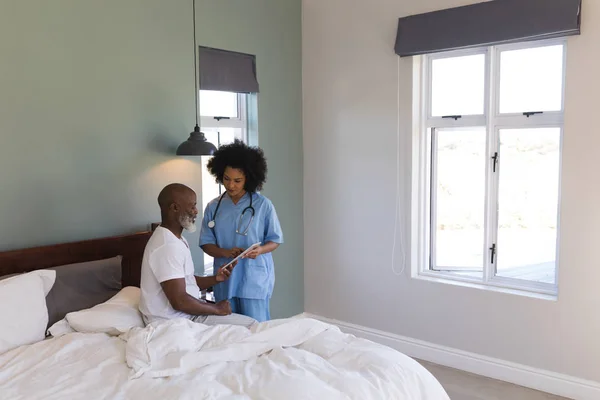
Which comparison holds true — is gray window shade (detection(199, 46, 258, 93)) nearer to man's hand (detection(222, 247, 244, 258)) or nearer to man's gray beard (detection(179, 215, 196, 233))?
man's hand (detection(222, 247, 244, 258))

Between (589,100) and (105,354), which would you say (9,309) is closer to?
(105,354)

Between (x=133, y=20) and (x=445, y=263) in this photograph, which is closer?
(x=133, y=20)

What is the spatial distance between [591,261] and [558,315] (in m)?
0.40

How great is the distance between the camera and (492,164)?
369cm

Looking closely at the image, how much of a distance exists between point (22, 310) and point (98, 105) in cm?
125

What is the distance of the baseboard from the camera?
3330mm

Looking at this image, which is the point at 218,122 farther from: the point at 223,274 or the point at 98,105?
the point at 223,274

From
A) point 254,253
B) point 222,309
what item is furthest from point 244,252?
point 222,309

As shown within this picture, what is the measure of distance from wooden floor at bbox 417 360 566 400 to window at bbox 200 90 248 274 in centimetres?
179

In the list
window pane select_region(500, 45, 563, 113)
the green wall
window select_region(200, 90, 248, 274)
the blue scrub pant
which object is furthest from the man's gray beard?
window pane select_region(500, 45, 563, 113)

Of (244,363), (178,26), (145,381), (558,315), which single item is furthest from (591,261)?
(178,26)

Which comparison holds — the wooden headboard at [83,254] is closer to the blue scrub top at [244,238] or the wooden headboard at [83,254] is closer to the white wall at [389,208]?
the blue scrub top at [244,238]

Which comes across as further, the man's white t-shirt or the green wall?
the green wall

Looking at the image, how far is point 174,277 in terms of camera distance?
95.7 inches
